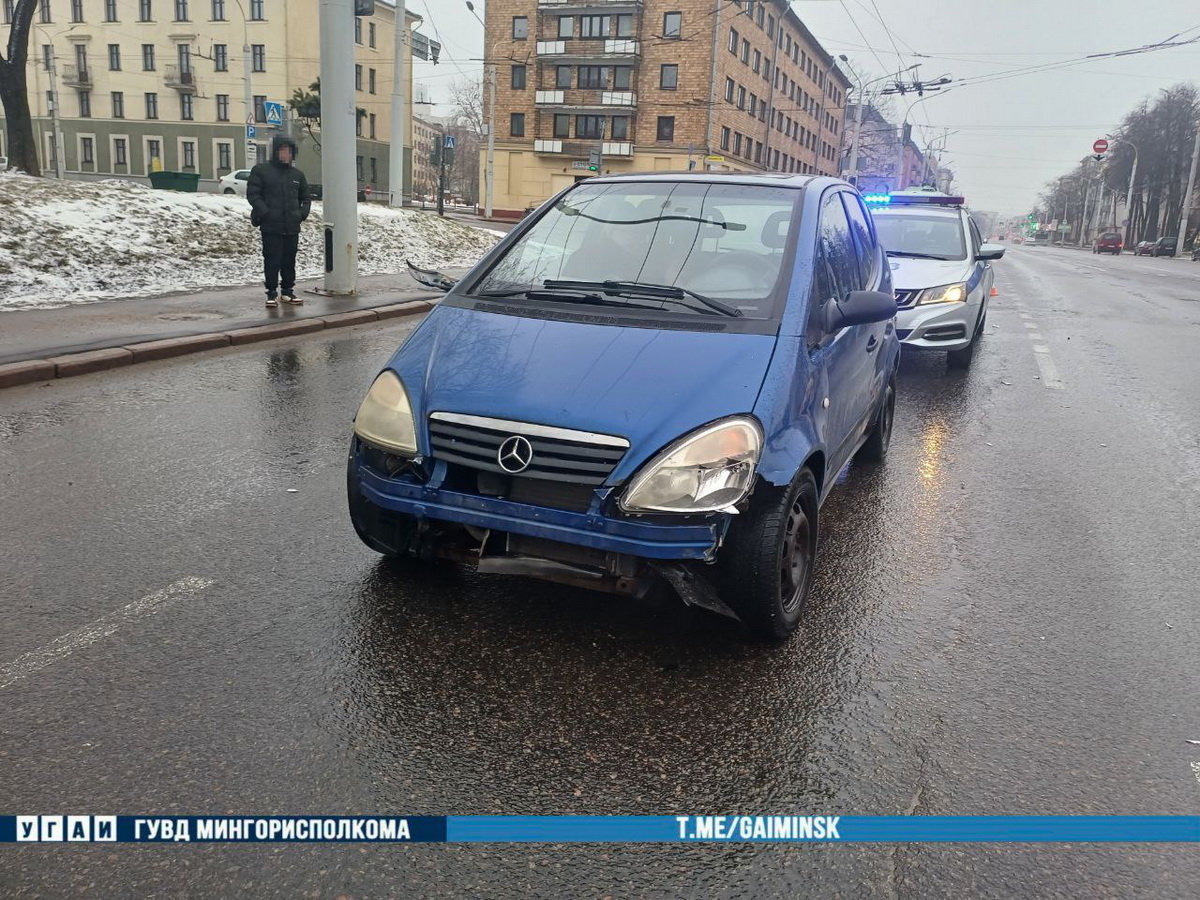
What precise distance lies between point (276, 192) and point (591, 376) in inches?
348

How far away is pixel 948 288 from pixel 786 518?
667cm

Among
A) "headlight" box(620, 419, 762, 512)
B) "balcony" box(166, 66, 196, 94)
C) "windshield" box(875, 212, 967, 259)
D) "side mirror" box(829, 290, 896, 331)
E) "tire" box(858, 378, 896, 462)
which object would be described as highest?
"balcony" box(166, 66, 196, 94)

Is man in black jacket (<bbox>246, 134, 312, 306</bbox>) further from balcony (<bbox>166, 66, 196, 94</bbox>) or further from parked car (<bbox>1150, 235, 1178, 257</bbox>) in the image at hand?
parked car (<bbox>1150, 235, 1178, 257</bbox>)

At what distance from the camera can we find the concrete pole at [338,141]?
11.8 m

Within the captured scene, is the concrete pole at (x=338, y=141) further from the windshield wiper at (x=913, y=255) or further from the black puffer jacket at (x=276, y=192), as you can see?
the windshield wiper at (x=913, y=255)

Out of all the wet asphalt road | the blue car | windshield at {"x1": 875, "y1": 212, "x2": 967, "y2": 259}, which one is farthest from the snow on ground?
windshield at {"x1": 875, "y1": 212, "x2": 967, "y2": 259}

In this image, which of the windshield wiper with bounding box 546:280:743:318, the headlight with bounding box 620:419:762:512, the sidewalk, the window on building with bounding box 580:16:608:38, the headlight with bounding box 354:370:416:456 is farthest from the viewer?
the window on building with bounding box 580:16:608:38

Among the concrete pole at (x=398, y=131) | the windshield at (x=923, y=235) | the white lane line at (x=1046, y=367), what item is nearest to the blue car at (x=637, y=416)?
the white lane line at (x=1046, y=367)

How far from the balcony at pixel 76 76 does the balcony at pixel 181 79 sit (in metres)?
7.16

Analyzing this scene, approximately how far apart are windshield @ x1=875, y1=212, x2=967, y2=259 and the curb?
6.32m

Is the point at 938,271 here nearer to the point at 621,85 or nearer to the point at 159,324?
the point at 159,324

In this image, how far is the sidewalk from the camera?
7.74 m

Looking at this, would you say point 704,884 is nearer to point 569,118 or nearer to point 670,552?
point 670,552

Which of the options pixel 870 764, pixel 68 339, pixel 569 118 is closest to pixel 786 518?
pixel 870 764
